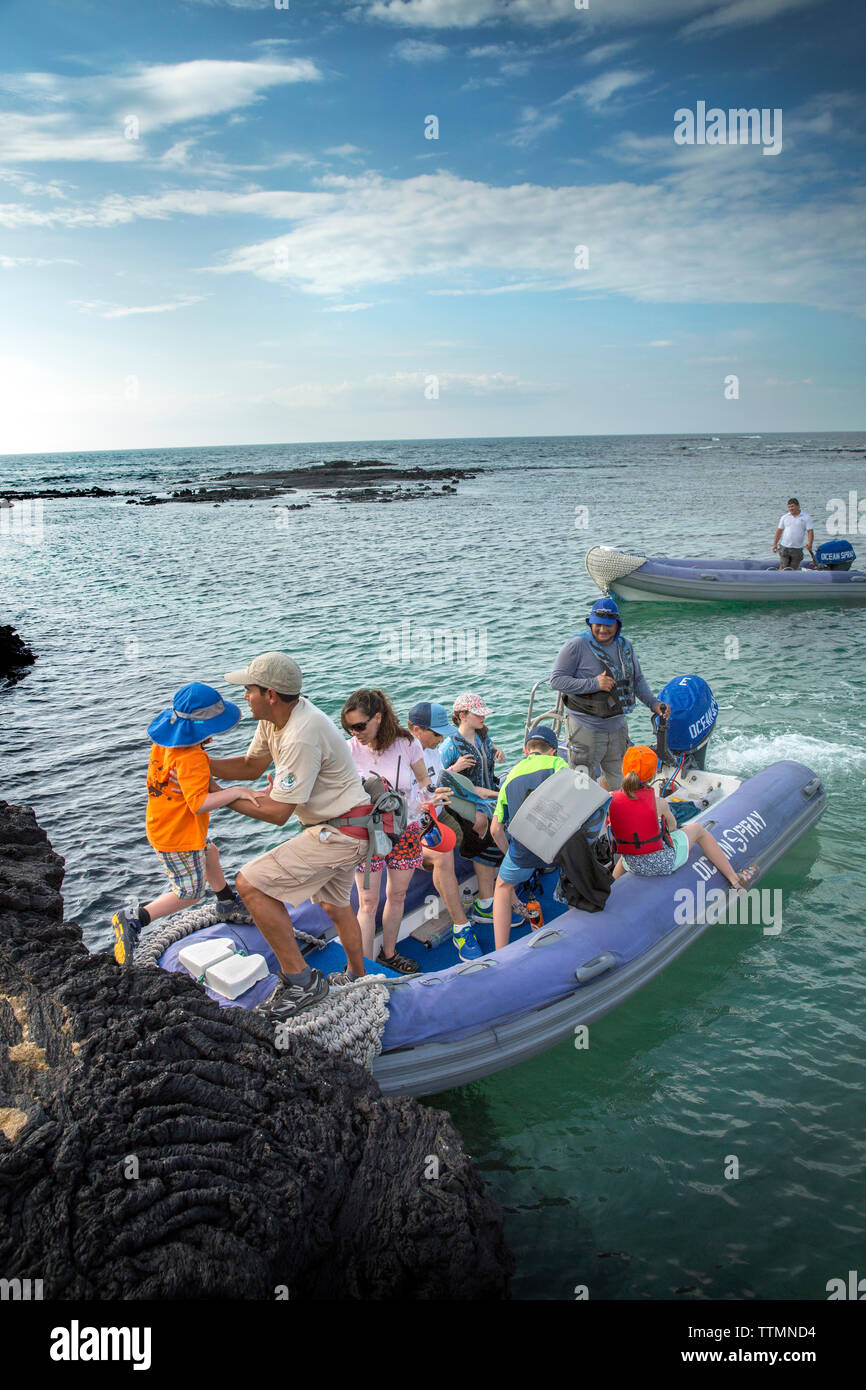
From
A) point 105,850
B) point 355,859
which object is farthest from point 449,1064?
point 105,850

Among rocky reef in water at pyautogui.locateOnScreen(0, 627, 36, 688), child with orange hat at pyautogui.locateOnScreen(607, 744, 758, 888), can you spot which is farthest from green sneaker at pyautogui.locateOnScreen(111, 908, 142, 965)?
rocky reef in water at pyautogui.locateOnScreen(0, 627, 36, 688)

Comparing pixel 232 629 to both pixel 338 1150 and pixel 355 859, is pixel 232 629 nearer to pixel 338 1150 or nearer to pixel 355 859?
pixel 355 859

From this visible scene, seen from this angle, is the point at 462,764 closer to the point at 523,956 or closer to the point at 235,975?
the point at 523,956

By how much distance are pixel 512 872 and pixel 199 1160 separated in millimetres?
2448

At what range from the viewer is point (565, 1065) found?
5.00 metres

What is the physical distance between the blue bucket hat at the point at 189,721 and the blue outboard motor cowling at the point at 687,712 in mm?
3695

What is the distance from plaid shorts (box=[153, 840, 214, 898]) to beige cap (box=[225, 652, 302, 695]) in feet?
4.58

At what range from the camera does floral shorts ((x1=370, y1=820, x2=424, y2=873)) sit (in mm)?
5047

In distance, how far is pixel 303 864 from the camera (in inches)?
165

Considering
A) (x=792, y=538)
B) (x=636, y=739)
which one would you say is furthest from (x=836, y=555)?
(x=636, y=739)

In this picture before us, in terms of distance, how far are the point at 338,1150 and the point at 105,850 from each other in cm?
551

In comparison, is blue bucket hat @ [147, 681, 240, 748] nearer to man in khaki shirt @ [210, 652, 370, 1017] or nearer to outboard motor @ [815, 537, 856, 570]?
man in khaki shirt @ [210, 652, 370, 1017]

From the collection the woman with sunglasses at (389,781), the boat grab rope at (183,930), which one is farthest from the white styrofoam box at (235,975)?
the woman with sunglasses at (389,781)

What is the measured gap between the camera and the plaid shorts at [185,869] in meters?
4.84
